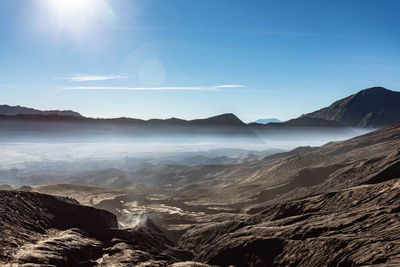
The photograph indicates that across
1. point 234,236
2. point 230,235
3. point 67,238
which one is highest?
point 67,238

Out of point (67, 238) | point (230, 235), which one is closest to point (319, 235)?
point (230, 235)

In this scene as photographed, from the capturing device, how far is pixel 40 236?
199ft

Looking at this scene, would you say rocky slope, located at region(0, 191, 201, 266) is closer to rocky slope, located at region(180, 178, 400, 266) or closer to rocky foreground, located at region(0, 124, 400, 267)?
rocky foreground, located at region(0, 124, 400, 267)

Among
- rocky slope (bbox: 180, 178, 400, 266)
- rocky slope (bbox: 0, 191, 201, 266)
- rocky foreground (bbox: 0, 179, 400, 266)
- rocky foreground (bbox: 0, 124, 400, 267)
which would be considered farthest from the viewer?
rocky slope (bbox: 0, 191, 201, 266)

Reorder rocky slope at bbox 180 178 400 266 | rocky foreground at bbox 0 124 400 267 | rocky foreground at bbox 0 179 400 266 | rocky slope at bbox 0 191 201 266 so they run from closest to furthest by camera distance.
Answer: rocky slope at bbox 180 178 400 266 → rocky foreground at bbox 0 179 400 266 → rocky foreground at bbox 0 124 400 267 → rocky slope at bbox 0 191 201 266

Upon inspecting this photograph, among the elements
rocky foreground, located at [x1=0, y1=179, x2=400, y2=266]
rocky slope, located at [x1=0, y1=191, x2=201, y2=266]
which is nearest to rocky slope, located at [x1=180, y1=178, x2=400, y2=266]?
rocky foreground, located at [x1=0, y1=179, x2=400, y2=266]

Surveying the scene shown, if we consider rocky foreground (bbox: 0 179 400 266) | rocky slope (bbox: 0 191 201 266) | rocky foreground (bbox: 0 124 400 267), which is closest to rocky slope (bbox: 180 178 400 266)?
rocky foreground (bbox: 0 179 400 266)

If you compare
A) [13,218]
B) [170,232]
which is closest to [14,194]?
[13,218]

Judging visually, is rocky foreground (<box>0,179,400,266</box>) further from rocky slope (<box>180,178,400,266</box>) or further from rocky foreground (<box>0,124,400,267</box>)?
rocky foreground (<box>0,124,400,267</box>)

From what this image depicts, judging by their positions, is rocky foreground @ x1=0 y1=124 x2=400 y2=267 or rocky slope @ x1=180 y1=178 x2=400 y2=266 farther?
rocky foreground @ x1=0 y1=124 x2=400 y2=267

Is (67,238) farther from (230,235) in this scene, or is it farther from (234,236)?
(230,235)

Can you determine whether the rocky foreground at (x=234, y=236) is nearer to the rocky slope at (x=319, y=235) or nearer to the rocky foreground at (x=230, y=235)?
the rocky slope at (x=319, y=235)

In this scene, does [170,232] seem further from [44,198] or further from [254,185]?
[254,185]

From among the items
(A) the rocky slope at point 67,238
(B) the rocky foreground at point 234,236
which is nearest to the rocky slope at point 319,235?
(B) the rocky foreground at point 234,236
